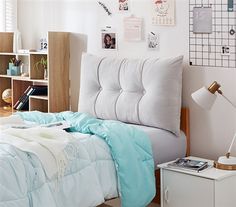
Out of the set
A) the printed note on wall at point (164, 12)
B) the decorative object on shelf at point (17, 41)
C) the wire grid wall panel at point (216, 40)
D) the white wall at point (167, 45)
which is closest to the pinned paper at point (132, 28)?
the white wall at point (167, 45)

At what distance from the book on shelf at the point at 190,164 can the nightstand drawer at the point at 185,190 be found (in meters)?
0.05

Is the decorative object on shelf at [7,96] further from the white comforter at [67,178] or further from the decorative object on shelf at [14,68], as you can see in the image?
the white comforter at [67,178]

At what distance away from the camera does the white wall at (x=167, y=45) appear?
3.37m

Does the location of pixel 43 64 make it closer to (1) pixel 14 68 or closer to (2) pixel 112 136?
(1) pixel 14 68

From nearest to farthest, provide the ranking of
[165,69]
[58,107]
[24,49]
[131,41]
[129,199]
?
[129,199]
[165,69]
[131,41]
[58,107]
[24,49]

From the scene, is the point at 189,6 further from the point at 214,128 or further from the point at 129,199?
the point at 129,199

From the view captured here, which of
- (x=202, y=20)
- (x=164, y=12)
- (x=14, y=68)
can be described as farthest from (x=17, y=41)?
(x=202, y=20)

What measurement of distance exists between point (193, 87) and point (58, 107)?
1.34 meters

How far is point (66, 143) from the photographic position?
9.27 feet

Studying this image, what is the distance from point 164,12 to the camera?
3.63 m

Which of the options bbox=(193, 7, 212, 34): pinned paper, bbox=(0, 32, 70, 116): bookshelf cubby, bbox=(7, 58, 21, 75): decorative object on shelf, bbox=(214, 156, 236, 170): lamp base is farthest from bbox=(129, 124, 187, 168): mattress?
bbox=(7, 58, 21, 75): decorative object on shelf

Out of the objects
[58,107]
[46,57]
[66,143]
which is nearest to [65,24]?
[46,57]

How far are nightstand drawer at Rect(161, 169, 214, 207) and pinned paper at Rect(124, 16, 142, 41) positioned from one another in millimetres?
1126

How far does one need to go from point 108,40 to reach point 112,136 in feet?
3.98
